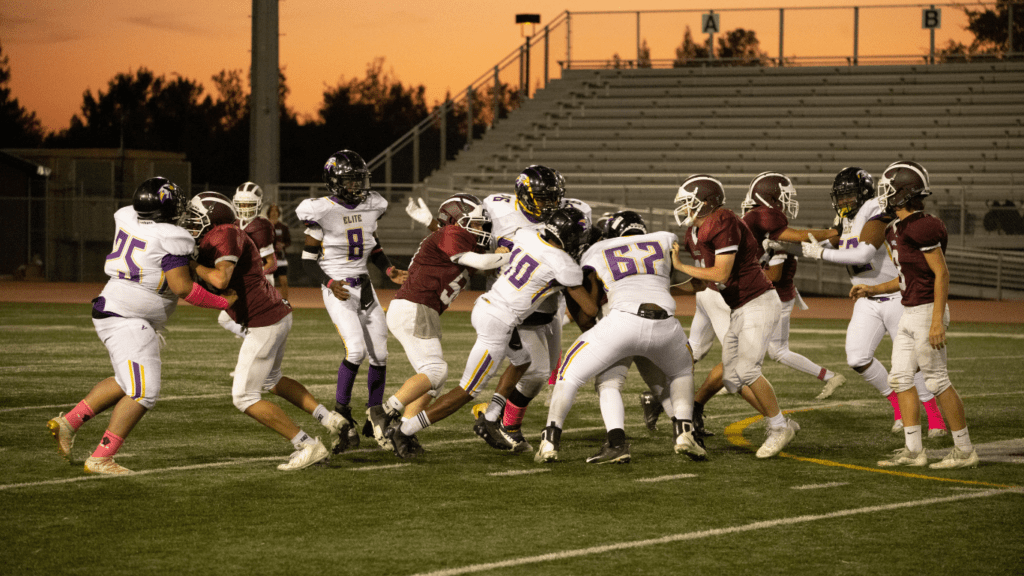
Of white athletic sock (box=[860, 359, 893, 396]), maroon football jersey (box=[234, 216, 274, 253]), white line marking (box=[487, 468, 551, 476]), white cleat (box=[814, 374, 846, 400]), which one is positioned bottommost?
white line marking (box=[487, 468, 551, 476])

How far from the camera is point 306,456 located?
6484 millimetres

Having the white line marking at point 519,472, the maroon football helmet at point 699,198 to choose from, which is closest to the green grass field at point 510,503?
the white line marking at point 519,472

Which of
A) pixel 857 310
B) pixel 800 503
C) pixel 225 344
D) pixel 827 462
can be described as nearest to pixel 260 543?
pixel 800 503

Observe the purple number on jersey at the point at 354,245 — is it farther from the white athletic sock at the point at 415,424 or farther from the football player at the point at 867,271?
the football player at the point at 867,271

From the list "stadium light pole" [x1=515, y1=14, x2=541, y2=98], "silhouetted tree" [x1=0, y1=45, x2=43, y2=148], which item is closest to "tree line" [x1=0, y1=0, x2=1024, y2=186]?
"silhouetted tree" [x1=0, y1=45, x2=43, y2=148]

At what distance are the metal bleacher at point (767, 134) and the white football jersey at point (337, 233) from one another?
1631cm

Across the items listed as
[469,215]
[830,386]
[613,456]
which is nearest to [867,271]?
[830,386]

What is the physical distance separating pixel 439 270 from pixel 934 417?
352 centimetres

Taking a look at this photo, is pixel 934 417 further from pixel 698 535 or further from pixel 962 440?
pixel 698 535

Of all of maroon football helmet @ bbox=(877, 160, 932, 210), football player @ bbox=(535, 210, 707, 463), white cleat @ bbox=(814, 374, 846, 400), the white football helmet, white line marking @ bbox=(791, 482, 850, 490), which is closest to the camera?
white line marking @ bbox=(791, 482, 850, 490)

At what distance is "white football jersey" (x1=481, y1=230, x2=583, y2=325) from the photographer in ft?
21.7

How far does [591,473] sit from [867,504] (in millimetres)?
1557

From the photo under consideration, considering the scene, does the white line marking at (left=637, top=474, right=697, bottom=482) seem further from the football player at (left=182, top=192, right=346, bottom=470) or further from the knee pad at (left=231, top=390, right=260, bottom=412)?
the knee pad at (left=231, top=390, right=260, bottom=412)

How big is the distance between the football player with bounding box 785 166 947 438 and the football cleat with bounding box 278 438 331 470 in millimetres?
3463
